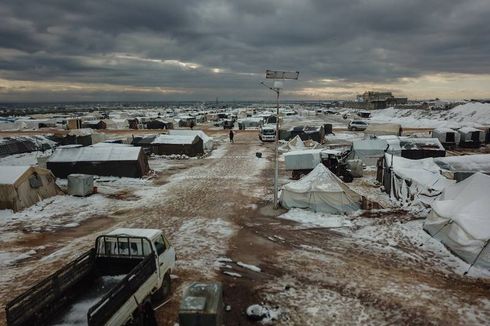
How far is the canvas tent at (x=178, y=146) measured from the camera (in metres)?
47.1

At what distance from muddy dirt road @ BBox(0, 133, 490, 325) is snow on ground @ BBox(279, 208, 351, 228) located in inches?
23.5

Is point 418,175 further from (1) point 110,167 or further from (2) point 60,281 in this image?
(1) point 110,167

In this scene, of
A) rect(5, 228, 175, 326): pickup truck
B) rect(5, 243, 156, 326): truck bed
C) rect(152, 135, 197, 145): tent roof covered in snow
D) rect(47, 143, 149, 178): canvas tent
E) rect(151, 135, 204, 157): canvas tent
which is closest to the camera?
rect(5, 243, 156, 326): truck bed

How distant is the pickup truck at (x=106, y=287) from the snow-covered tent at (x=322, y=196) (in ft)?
38.2

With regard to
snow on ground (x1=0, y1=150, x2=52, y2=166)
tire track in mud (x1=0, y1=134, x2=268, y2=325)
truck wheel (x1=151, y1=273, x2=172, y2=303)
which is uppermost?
truck wheel (x1=151, y1=273, x2=172, y2=303)

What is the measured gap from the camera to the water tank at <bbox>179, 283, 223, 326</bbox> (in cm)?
968

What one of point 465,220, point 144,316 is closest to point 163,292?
point 144,316

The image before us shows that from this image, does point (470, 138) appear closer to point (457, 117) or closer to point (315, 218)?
point (315, 218)

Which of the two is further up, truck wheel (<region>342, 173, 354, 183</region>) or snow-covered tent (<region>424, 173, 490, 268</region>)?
snow-covered tent (<region>424, 173, 490, 268</region>)

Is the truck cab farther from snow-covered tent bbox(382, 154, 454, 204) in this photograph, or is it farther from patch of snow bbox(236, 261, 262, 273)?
patch of snow bbox(236, 261, 262, 273)

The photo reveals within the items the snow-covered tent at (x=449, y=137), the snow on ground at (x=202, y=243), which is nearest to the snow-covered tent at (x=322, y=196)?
the snow on ground at (x=202, y=243)

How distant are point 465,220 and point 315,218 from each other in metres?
7.78

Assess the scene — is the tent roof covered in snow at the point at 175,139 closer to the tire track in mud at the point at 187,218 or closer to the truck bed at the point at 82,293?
the tire track in mud at the point at 187,218

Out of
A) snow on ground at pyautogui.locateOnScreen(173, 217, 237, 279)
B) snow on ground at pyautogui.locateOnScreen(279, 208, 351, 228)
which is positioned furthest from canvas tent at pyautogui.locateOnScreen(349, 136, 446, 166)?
snow on ground at pyautogui.locateOnScreen(173, 217, 237, 279)
